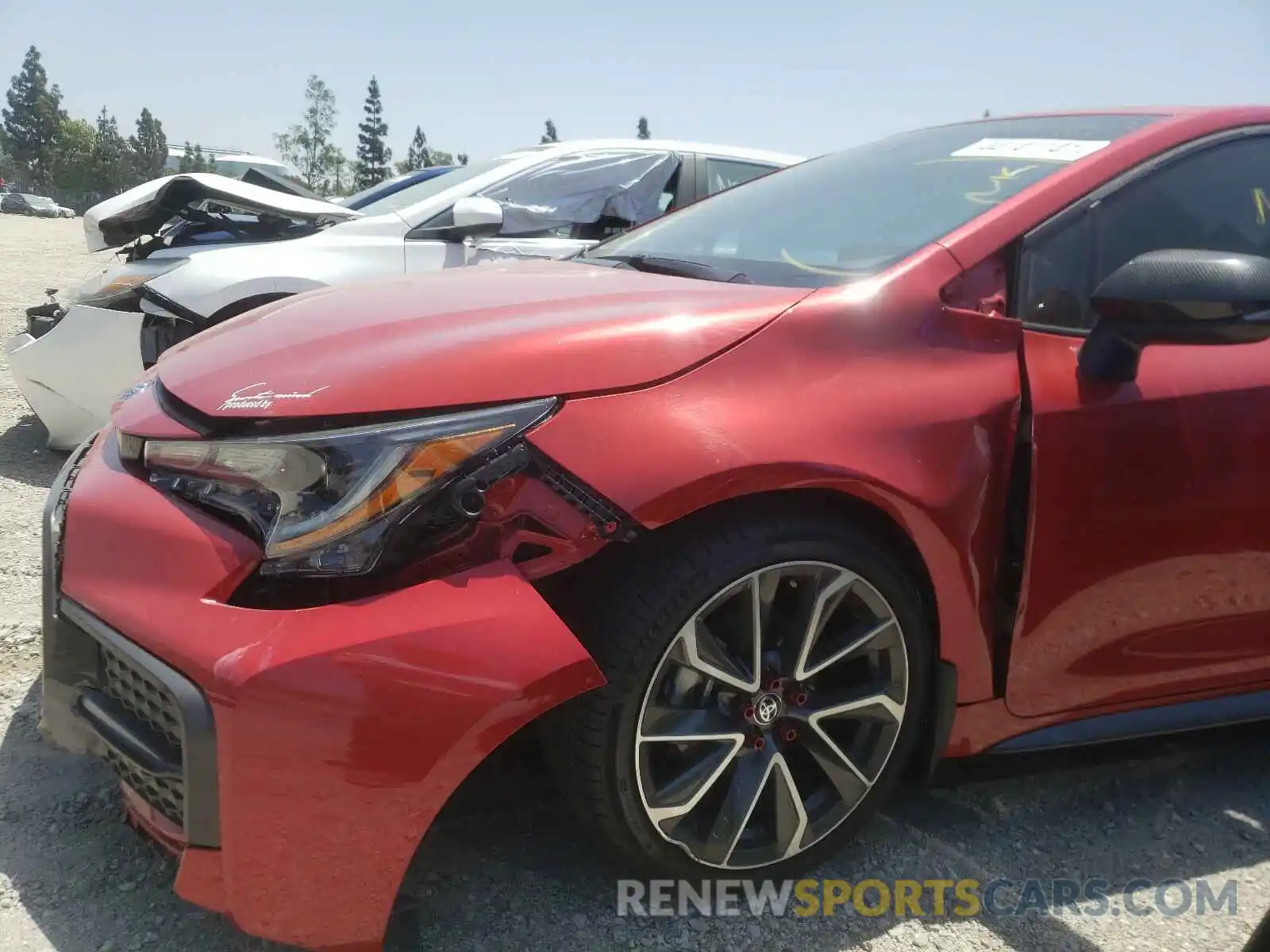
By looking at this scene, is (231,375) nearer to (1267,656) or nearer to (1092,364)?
(1092,364)

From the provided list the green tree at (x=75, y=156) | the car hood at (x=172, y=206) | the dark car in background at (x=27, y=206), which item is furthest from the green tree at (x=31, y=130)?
the car hood at (x=172, y=206)

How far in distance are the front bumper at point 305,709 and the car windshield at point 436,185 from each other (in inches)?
136

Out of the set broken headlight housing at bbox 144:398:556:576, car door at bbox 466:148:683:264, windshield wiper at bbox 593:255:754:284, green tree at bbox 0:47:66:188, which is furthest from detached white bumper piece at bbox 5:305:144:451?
green tree at bbox 0:47:66:188

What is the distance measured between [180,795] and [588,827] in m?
0.66

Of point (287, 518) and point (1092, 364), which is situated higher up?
point (1092, 364)

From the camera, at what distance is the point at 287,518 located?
1.46 m

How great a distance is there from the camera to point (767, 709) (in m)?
1.75

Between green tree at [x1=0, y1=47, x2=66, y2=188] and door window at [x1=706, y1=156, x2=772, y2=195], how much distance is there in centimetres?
8899

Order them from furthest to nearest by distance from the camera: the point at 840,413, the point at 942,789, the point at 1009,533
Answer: the point at 942,789, the point at 1009,533, the point at 840,413

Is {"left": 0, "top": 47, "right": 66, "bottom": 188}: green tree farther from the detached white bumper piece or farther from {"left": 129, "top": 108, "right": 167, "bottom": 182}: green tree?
the detached white bumper piece

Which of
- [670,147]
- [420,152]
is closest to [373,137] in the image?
[420,152]

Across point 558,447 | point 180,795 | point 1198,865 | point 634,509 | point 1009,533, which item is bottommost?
point 1198,865

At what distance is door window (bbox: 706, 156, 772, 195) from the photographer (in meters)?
5.32

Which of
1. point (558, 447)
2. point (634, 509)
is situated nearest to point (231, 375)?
point (558, 447)
